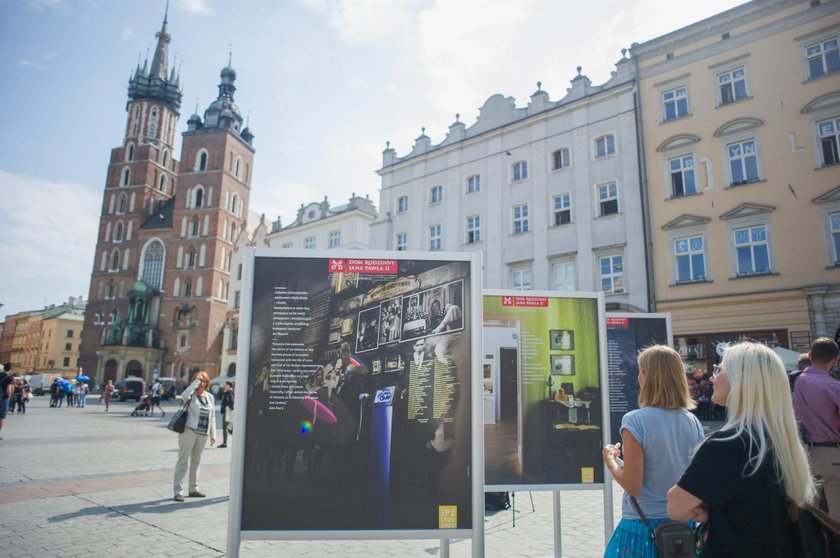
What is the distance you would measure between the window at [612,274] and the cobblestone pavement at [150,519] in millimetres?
15529

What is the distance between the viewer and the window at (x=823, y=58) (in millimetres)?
19312

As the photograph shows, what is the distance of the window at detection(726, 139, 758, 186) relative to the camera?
20.4m

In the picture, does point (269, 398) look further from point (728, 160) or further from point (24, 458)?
point (728, 160)

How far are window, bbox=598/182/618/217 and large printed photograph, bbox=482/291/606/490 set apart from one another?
20395 millimetres

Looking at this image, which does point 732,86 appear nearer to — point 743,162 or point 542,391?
point 743,162

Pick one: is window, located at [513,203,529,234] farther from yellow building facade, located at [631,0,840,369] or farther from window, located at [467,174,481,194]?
A: yellow building facade, located at [631,0,840,369]

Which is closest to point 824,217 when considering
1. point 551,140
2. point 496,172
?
point 551,140

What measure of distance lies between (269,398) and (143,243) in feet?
235

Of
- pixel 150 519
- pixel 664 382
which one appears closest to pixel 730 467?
pixel 664 382

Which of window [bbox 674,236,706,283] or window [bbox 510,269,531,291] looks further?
window [bbox 510,269,531,291]

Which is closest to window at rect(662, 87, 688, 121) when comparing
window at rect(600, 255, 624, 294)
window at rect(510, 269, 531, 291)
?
window at rect(600, 255, 624, 294)

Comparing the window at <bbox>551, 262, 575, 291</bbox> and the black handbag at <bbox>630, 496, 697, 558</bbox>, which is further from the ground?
the window at <bbox>551, 262, 575, 291</bbox>

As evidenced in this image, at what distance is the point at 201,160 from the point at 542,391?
67630 millimetres

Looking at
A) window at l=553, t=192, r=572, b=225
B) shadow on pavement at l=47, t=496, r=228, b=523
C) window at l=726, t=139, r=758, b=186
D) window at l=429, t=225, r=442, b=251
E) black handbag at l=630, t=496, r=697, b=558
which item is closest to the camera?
black handbag at l=630, t=496, r=697, b=558
